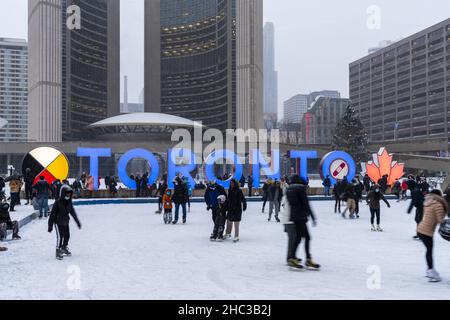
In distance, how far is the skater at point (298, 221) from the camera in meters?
7.63

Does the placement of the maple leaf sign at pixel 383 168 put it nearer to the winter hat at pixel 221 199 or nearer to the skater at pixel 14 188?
the winter hat at pixel 221 199

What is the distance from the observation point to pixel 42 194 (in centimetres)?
1585

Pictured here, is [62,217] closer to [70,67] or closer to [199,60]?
[70,67]

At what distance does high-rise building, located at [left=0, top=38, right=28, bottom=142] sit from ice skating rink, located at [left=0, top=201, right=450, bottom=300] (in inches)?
7281

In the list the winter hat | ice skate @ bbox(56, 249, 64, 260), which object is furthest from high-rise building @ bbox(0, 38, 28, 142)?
ice skate @ bbox(56, 249, 64, 260)

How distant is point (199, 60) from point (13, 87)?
374ft

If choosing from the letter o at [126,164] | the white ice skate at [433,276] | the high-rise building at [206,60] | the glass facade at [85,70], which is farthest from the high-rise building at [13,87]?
the white ice skate at [433,276]

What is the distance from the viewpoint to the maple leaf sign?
1128 inches

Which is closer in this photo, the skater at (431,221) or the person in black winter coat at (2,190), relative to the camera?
the skater at (431,221)

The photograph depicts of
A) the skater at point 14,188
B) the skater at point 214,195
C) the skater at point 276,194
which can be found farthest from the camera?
the skater at point 14,188

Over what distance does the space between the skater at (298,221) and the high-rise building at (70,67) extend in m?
79.2

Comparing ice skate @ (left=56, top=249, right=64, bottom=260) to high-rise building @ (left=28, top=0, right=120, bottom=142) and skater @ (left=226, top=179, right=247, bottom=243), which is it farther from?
high-rise building @ (left=28, top=0, right=120, bottom=142)

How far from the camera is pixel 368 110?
132 m
